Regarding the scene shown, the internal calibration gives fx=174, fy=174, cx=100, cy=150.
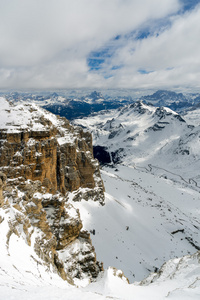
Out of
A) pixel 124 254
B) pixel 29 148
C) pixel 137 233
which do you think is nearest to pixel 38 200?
pixel 29 148

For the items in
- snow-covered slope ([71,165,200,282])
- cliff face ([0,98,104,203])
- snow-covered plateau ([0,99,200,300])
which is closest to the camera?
snow-covered plateau ([0,99,200,300])

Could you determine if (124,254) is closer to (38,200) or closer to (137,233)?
(137,233)

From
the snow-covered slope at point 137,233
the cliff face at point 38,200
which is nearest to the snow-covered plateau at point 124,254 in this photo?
the snow-covered slope at point 137,233

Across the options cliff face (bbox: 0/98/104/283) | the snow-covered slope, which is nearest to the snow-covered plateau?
the snow-covered slope

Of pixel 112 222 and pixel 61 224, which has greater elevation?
pixel 61 224

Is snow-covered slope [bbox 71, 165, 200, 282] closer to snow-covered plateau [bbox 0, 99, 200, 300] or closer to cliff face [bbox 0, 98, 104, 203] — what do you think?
snow-covered plateau [bbox 0, 99, 200, 300]

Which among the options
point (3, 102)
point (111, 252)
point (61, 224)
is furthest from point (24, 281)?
point (3, 102)

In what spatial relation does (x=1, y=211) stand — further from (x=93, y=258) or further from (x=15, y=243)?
(x=93, y=258)

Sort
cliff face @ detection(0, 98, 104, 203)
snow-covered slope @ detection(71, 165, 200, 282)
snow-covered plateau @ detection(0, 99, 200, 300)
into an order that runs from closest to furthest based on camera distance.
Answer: snow-covered plateau @ detection(0, 99, 200, 300)
cliff face @ detection(0, 98, 104, 203)
snow-covered slope @ detection(71, 165, 200, 282)

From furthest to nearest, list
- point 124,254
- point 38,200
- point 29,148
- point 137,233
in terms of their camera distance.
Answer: point 137,233
point 124,254
point 29,148
point 38,200
